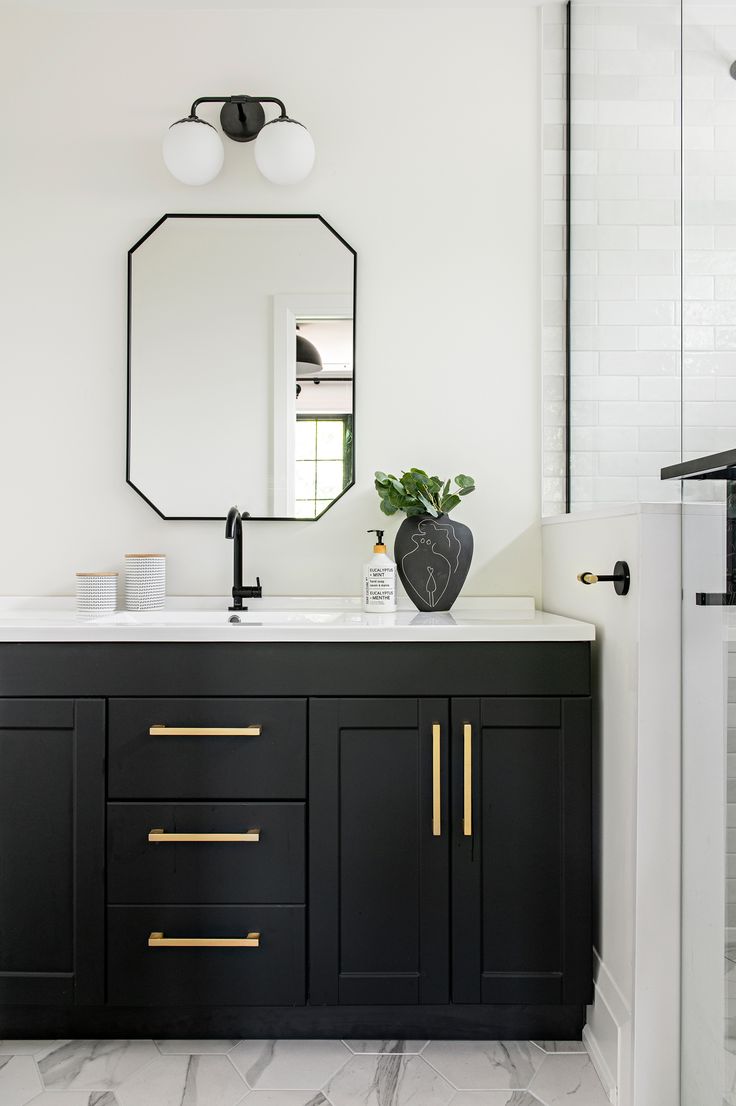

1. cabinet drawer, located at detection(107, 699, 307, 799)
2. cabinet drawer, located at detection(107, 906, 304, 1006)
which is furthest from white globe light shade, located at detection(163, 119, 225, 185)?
cabinet drawer, located at detection(107, 906, 304, 1006)

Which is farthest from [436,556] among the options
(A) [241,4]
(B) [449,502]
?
(A) [241,4]

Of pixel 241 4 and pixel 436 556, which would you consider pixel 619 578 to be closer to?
pixel 436 556

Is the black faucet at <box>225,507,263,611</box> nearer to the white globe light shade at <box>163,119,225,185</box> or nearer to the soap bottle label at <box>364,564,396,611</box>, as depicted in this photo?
the soap bottle label at <box>364,564,396,611</box>

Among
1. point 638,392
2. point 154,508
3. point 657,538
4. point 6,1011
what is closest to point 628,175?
point 638,392

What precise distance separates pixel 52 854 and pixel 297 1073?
2.27 ft

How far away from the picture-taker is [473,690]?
1.56m

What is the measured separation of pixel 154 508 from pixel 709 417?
1.49 m

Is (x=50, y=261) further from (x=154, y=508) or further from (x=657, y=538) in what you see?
(x=657, y=538)

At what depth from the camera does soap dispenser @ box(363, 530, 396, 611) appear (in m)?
1.94

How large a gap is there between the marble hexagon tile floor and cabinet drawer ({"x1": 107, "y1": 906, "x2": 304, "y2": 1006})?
0.13 metres

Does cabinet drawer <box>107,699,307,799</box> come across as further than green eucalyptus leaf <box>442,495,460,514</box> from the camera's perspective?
No

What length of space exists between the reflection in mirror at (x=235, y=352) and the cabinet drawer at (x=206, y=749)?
0.70 m

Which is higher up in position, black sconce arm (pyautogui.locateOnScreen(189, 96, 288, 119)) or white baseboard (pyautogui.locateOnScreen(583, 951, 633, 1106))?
black sconce arm (pyautogui.locateOnScreen(189, 96, 288, 119))

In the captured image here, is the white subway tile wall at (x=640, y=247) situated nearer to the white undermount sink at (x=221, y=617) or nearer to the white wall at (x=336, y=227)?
the white wall at (x=336, y=227)
